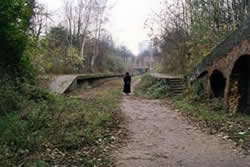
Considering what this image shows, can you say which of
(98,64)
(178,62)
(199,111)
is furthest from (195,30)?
(98,64)

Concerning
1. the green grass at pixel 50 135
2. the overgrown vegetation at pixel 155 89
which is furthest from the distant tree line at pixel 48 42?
the overgrown vegetation at pixel 155 89

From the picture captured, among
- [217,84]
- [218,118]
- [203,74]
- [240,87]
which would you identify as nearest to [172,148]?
[218,118]

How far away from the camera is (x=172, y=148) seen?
5836mm

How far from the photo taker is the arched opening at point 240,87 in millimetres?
9628

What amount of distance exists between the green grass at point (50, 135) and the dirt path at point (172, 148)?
611 millimetres

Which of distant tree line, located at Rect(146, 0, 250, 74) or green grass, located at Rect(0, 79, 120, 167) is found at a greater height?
distant tree line, located at Rect(146, 0, 250, 74)

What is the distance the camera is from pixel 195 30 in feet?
56.9

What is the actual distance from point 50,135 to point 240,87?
24.7ft

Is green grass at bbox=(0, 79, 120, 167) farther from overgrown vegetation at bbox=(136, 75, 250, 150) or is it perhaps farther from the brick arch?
the brick arch

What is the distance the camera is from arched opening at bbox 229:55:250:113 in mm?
9628

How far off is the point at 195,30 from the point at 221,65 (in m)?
7.62

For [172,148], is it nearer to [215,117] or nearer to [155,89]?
[215,117]

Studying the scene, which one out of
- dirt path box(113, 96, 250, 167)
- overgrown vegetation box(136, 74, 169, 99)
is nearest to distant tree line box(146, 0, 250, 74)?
overgrown vegetation box(136, 74, 169, 99)

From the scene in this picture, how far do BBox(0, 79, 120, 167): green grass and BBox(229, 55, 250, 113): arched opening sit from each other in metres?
4.84
